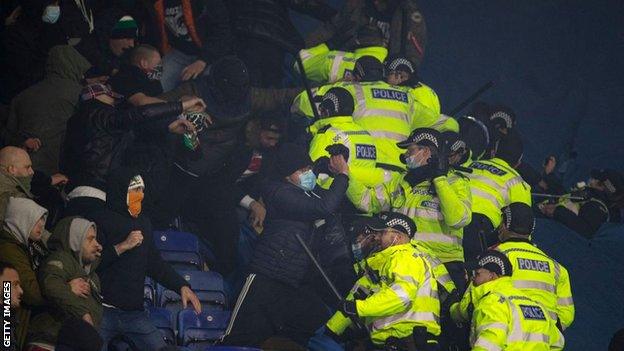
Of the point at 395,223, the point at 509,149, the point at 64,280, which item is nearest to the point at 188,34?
the point at 395,223

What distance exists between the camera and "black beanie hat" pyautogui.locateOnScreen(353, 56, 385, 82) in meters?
7.96

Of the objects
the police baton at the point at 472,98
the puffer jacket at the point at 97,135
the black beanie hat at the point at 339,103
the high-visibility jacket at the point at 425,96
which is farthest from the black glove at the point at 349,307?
the police baton at the point at 472,98

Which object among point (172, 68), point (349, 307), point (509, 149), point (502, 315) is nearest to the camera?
point (502, 315)

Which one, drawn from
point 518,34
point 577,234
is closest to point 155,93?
point 577,234

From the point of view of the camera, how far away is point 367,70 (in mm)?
7980

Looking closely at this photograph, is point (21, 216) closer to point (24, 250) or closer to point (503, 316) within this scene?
point (24, 250)

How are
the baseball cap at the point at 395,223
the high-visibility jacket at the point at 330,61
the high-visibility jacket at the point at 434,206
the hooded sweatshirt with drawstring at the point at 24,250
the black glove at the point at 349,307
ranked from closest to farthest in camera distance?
the hooded sweatshirt with drawstring at the point at 24,250, the black glove at the point at 349,307, the baseball cap at the point at 395,223, the high-visibility jacket at the point at 434,206, the high-visibility jacket at the point at 330,61

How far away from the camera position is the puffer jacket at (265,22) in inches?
330

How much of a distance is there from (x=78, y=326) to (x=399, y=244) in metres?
2.56

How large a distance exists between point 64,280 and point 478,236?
3.78 metres

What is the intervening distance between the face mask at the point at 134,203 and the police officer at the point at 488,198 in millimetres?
3122

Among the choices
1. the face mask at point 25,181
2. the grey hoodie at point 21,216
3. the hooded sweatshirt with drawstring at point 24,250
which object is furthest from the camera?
the face mask at point 25,181

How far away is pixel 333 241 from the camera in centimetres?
737

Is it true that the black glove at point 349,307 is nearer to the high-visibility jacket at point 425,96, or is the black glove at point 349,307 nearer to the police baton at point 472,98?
the high-visibility jacket at point 425,96
